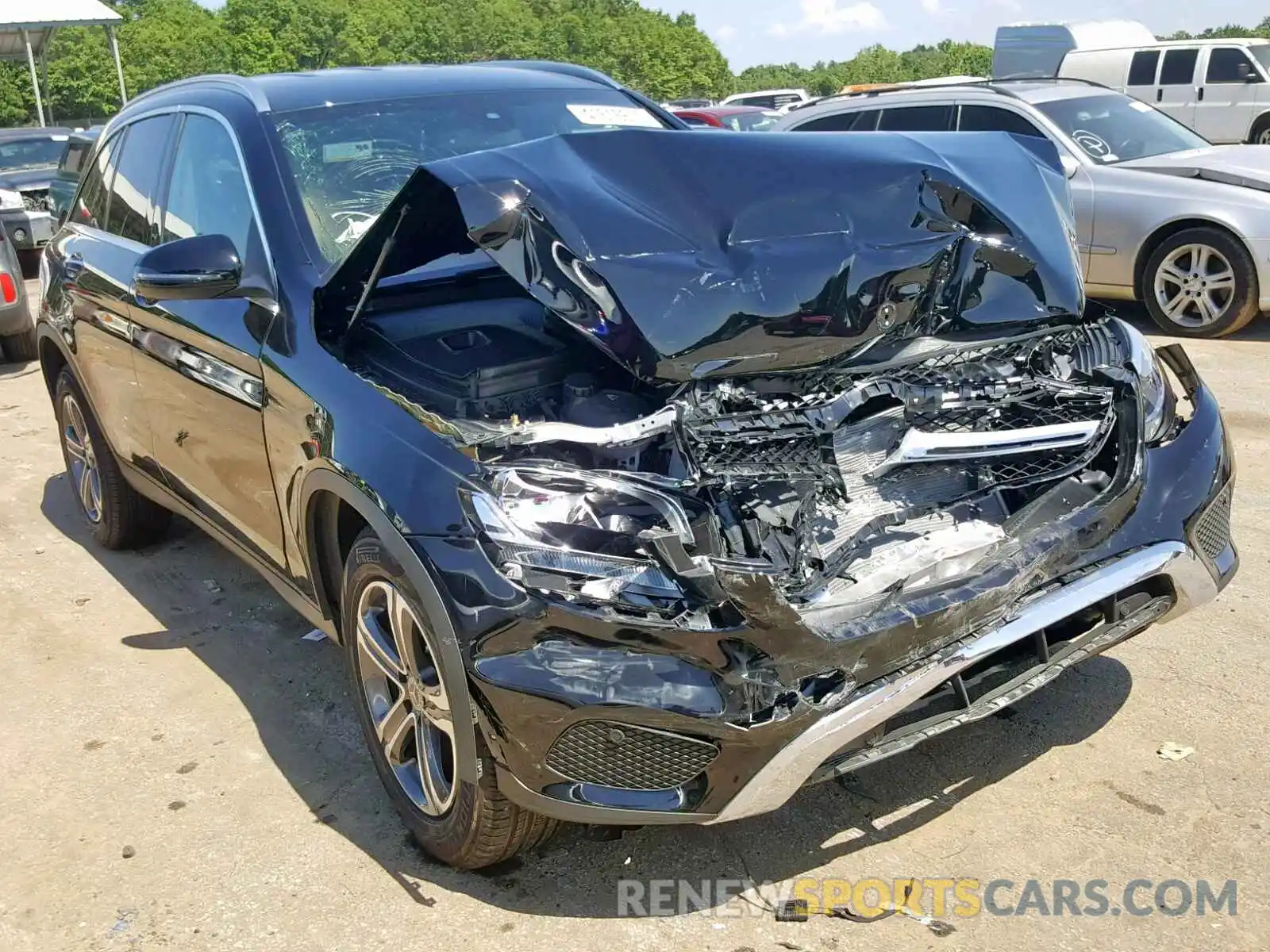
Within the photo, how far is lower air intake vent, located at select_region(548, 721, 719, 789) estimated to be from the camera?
2.40 meters

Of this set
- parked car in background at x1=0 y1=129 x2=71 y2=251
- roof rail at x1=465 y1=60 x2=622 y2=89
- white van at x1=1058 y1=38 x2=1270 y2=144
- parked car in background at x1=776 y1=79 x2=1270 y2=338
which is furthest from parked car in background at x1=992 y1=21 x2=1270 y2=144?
roof rail at x1=465 y1=60 x2=622 y2=89

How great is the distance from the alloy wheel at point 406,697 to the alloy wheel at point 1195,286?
6.91m

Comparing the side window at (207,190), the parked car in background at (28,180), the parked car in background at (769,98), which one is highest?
the side window at (207,190)

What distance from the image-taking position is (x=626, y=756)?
243cm

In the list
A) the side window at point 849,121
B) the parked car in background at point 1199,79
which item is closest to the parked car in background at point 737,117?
the parked car in background at point 1199,79

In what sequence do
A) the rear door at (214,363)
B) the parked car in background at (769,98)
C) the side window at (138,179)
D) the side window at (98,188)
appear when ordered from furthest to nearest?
the parked car in background at (769,98), the side window at (98,188), the side window at (138,179), the rear door at (214,363)

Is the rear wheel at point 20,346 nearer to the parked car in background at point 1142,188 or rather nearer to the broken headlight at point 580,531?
the parked car in background at point 1142,188

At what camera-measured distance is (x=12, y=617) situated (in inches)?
184

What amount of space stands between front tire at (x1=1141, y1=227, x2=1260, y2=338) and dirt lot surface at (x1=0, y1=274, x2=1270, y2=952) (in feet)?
14.4

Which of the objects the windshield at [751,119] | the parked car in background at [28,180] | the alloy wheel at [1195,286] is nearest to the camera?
the alloy wheel at [1195,286]

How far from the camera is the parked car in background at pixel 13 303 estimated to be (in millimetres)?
9164

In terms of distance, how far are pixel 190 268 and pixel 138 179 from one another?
4.80 feet

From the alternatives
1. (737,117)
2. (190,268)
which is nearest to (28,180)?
(737,117)

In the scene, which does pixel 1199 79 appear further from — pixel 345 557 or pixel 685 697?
pixel 685 697
